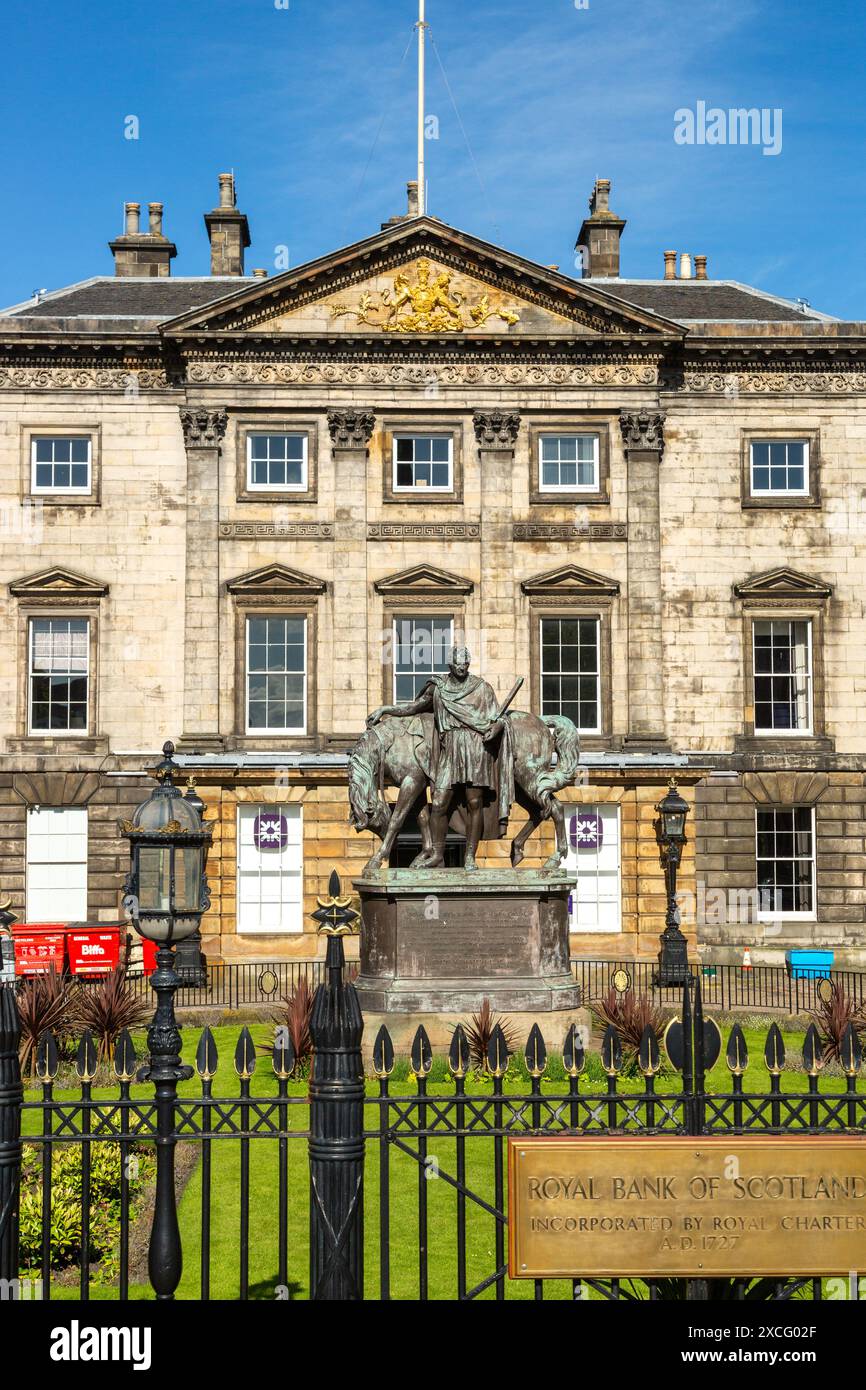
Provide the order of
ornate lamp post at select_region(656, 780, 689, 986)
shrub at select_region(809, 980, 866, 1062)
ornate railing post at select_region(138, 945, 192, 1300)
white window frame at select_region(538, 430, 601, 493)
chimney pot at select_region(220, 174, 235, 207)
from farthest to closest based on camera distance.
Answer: chimney pot at select_region(220, 174, 235, 207) < white window frame at select_region(538, 430, 601, 493) < ornate lamp post at select_region(656, 780, 689, 986) < shrub at select_region(809, 980, 866, 1062) < ornate railing post at select_region(138, 945, 192, 1300)

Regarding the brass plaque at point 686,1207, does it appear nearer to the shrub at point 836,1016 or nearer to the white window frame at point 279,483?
the shrub at point 836,1016

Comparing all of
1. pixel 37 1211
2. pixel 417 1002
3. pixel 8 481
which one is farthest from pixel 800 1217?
pixel 8 481

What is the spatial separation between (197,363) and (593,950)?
57.3ft

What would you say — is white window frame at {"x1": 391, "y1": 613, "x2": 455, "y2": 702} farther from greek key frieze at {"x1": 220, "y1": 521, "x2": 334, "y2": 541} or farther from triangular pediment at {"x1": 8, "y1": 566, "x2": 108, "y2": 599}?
triangular pediment at {"x1": 8, "y1": 566, "x2": 108, "y2": 599}

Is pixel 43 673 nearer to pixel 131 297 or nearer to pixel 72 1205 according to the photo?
pixel 131 297

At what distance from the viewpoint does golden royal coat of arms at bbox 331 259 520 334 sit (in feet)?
117

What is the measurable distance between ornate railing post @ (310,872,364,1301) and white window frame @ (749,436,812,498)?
30253mm

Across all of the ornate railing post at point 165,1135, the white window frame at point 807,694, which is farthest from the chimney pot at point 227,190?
the ornate railing post at point 165,1135

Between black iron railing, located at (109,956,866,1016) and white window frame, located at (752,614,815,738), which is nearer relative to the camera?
black iron railing, located at (109,956,866,1016)

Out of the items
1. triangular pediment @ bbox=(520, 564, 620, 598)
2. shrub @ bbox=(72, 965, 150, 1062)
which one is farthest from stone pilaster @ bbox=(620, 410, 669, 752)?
shrub @ bbox=(72, 965, 150, 1062)

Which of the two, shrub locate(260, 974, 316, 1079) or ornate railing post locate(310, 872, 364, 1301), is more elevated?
ornate railing post locate(310, 872, 364, 1301)

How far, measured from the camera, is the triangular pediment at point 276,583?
116 feet
